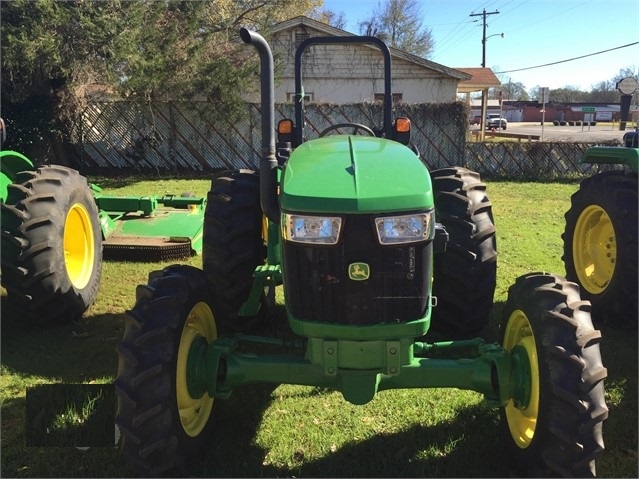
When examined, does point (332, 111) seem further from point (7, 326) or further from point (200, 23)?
point (7, 326)

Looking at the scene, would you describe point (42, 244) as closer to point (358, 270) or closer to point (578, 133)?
point (358, 270)

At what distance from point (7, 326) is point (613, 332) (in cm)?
456

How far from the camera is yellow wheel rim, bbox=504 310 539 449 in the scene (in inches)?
99.0

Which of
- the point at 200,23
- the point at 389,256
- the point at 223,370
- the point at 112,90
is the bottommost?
the point at 223,370

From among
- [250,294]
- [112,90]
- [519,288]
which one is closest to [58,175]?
[250,294]

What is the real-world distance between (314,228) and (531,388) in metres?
1.19

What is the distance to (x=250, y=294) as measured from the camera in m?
3.72

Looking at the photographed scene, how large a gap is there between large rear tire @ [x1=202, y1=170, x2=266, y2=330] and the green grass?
28.0 inches

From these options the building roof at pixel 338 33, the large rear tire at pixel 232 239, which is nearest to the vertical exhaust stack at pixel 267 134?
the large rear tire at pixel 232 239

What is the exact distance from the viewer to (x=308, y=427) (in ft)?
10.2

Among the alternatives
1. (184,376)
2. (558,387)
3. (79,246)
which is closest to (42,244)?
(79,246)

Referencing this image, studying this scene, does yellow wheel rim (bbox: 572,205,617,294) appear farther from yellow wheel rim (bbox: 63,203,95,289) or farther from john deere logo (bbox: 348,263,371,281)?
yellow wheel rim (bbox: 63,203,95,289)

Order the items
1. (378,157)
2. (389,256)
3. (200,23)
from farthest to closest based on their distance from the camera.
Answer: (200,23)
(378,157)
(389,256)

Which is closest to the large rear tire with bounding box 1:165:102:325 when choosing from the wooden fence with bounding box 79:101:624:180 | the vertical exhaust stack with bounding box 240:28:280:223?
the vertical exhaust stack with bounding box 240:28:280:223
